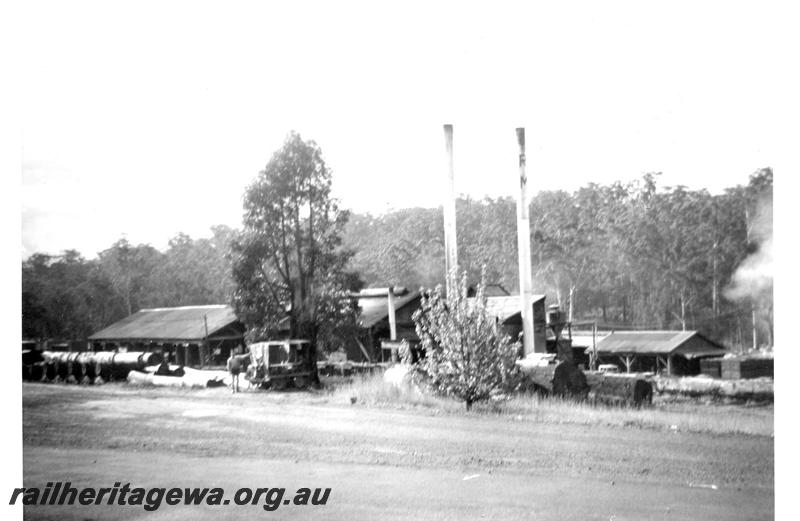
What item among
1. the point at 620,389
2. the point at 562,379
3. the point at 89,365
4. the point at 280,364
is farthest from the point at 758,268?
the point at 89,365

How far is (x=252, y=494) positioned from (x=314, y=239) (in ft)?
5.18

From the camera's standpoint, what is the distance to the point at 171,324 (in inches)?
196

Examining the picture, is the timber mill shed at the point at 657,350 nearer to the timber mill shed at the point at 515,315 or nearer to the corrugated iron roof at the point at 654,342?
the corrugated iron roof at the point at 654,342

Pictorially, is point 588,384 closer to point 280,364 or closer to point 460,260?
point 460,260

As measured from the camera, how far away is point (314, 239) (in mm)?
4977

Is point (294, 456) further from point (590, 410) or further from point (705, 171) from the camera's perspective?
point (705, 171)

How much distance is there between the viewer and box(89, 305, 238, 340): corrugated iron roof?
4934mm

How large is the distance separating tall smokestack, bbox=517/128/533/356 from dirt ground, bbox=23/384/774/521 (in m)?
0.59

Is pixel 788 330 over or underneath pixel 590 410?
over

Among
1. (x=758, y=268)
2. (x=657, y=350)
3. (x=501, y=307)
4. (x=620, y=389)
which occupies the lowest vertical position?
(x=620, y=389)

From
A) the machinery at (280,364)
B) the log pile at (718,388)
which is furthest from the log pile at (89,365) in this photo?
the log pile at (718,388)

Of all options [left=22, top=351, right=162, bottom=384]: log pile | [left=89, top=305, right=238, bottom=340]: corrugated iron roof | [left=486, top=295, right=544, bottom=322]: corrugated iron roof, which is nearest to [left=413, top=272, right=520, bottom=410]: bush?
[left=486, top=295, right=544, bottom=322]: corrugated iron roof

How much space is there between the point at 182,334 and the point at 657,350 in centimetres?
296

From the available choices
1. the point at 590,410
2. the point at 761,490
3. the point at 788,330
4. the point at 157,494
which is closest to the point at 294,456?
the point at 157,494
